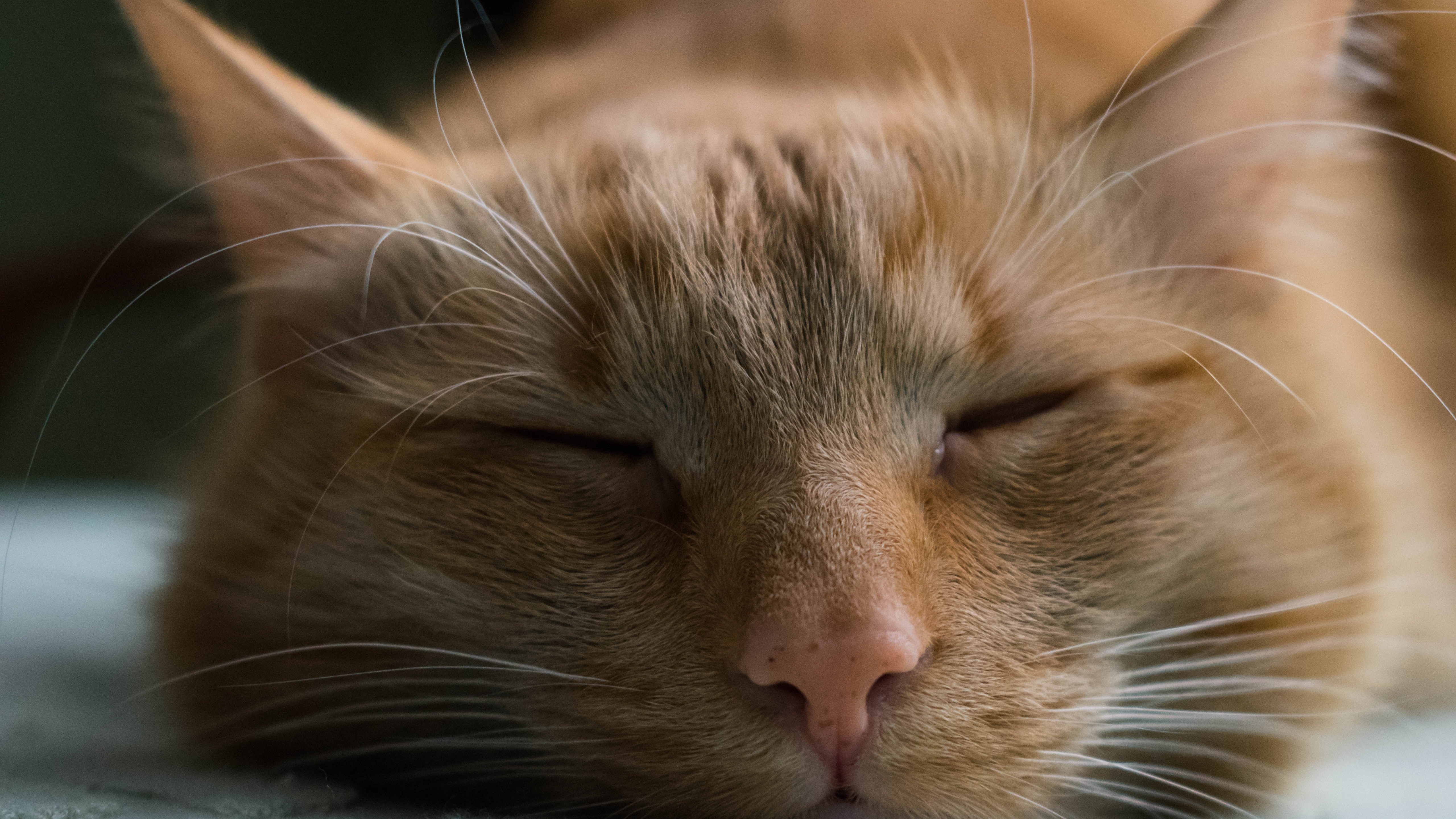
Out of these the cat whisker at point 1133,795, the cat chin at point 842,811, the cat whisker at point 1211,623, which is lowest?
the cat chin at point 842,811

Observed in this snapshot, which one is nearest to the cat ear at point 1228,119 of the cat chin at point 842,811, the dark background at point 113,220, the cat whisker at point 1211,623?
the cat whisker at point 1211,623

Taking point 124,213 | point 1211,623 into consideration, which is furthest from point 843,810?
point 124,213

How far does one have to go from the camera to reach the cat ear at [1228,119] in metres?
1.04

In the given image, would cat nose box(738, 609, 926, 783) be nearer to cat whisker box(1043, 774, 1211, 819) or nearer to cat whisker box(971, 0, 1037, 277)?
cat whisker box(1043, 774, 1211, 819)

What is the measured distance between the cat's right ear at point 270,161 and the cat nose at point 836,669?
640mm

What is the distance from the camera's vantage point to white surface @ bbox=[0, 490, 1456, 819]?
0.94 m

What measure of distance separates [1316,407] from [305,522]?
1.07m

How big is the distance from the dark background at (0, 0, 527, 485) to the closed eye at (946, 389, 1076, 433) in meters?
0.85

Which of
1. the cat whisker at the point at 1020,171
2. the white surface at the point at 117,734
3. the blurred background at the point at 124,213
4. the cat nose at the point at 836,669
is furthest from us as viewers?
the blurred background at the point at 124,213

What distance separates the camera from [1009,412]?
3.50 ft

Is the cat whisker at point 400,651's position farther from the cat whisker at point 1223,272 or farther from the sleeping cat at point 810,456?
the cat whisker at point 1223,272

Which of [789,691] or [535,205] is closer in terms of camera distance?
[789,691]

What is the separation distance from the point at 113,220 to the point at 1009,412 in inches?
52.8

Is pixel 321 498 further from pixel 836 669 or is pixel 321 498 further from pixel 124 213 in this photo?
pixel 124 213
